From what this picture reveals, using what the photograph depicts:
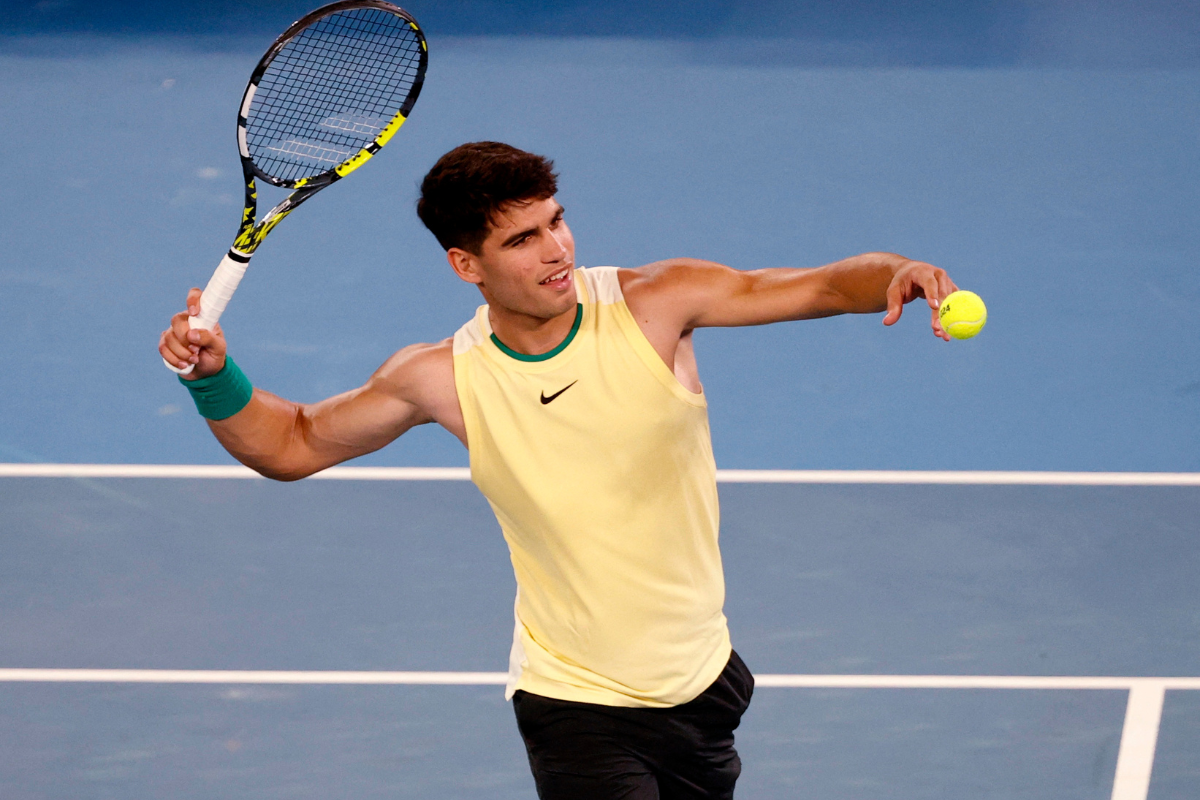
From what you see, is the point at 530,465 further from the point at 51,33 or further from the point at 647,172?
the point at 51,33

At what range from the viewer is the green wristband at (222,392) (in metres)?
3.33

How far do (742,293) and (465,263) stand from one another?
64 cm

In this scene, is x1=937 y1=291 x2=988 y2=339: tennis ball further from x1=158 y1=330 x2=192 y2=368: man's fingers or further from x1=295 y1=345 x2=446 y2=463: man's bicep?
x1=158 y1=330 x2=192 y2=368: man's fingers

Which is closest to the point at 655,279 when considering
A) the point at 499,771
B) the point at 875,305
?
the point at 875,305

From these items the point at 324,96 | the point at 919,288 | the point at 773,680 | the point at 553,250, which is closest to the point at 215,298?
the point at 553,250

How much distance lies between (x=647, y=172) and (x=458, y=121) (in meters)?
1.28

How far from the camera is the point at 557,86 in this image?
9445 millimetres

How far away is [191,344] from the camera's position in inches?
127

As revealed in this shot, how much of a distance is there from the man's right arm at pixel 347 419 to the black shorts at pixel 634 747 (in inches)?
28.3

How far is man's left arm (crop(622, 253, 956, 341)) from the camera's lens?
3.32 meters

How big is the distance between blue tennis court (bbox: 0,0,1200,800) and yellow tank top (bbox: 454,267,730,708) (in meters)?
1.46

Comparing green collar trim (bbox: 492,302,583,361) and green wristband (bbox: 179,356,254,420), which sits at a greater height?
green collar trim (bbox: 492,302,583,361)

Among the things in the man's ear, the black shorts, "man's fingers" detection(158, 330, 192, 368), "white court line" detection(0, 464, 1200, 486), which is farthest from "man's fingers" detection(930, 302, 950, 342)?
"white court line" detection(0, 464, 1200, 486)

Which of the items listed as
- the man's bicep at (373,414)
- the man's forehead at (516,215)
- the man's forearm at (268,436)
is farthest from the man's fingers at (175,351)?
the man's forehead at (516,215)
